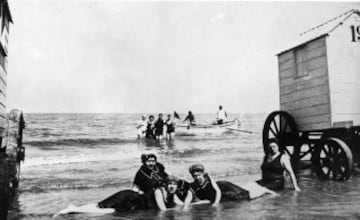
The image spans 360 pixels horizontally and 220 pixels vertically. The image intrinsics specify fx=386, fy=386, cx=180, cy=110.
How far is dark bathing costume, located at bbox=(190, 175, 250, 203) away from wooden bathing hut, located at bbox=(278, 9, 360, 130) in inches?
56.8

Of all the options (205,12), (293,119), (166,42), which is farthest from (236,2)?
(293,119)

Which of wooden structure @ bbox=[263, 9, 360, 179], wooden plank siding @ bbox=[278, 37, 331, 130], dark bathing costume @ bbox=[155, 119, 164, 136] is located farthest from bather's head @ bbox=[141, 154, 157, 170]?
wooden plank siding @ bbox=[278, 37, 331, 130]

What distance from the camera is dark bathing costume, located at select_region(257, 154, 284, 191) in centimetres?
395

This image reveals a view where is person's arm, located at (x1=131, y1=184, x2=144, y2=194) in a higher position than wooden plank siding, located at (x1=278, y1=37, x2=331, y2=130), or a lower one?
lower

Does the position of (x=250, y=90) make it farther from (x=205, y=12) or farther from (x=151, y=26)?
(x=151, y=26)

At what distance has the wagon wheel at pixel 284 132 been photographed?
15.0ft

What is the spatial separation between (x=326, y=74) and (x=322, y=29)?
564mm

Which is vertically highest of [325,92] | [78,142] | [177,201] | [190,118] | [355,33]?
[355,33]

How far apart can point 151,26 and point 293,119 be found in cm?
211

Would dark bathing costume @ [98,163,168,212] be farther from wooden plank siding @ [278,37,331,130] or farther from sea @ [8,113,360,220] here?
wooden plank siding @ [278,37,331,130]

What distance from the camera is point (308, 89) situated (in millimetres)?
4523

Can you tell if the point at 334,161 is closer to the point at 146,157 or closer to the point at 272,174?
the point at 272,174

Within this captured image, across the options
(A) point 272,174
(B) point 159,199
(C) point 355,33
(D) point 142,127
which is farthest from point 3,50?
(C) point 355,33

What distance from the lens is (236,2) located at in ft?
13.8
